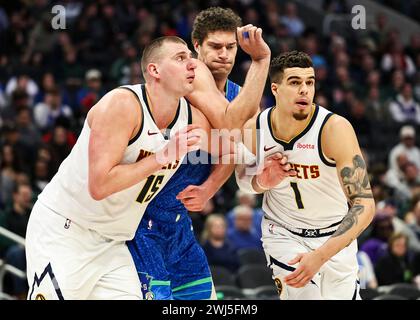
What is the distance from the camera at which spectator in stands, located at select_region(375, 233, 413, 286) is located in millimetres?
11516

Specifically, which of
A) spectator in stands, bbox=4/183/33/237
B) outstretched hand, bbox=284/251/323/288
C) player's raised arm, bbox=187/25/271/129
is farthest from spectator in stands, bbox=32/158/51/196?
outstretched hand, bbox=284/251/323/288

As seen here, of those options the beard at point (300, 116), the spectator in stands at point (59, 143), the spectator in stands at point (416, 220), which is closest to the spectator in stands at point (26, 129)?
the spectator in stands at point (59, 143)

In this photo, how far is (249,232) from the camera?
12.2 metres

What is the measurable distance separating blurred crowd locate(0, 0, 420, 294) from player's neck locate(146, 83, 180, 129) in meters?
4.43

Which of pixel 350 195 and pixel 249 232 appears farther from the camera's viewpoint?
pixel 249 232

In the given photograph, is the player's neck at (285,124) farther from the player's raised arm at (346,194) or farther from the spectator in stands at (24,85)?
the spectator in stands at (24,85)

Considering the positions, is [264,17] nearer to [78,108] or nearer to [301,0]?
[301,0]

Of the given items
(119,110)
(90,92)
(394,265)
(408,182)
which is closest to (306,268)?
(119,110)

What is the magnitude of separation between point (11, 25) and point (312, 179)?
987cm

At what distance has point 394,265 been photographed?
1159 centimetres

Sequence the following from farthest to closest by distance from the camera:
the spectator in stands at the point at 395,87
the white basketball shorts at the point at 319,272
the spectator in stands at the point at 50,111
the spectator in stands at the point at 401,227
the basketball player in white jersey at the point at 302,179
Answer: the spectator in stands at the point at 395,87, the spectator in stands at the point at 50,111, the spectator in stands at the point at 401,227, the white basketball shorts at the point at 319,272, the basketball player in white jersey at the point at 302,179

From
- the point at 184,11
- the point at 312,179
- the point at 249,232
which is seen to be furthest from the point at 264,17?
the point at 312,179

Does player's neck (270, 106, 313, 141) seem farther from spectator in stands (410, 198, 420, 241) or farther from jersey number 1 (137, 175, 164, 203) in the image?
spectator in stands (410, 198, 420, 241)

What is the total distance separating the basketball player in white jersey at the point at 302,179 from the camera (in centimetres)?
710
